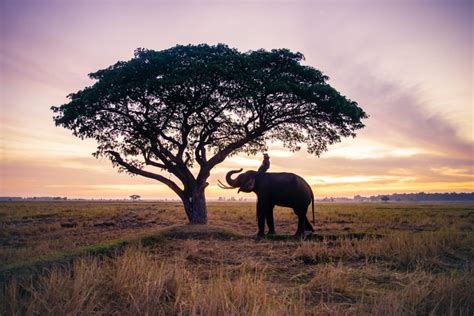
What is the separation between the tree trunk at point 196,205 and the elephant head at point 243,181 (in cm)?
192

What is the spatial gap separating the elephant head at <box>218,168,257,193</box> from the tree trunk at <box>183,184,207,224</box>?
1921 mm

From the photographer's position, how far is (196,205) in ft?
61.8

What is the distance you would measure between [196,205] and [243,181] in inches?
126

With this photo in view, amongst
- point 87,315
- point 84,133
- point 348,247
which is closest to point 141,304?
point 87,315

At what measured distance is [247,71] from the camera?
17.3m

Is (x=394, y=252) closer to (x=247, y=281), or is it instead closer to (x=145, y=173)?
(x=247, y=281)

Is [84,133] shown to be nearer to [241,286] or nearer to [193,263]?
[193,263]

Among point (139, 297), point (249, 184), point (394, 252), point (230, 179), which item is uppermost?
point (230, 179)

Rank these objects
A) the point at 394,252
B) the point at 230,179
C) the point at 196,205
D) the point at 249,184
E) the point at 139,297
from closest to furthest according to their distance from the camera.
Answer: the point at 139,297
the point at 394,252
the point at 249,184
the point at 230,179
the point at 196,205

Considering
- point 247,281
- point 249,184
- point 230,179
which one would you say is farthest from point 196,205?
point 247,281

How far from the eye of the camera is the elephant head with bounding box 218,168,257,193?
17.0 metres

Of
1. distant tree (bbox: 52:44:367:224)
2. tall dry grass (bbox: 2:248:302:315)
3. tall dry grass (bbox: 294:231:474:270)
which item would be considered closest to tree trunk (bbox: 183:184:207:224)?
distant tree (bbox: 52:44:367:224)

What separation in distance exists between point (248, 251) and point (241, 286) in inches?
229

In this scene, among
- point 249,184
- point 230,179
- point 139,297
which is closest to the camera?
point 139,297
